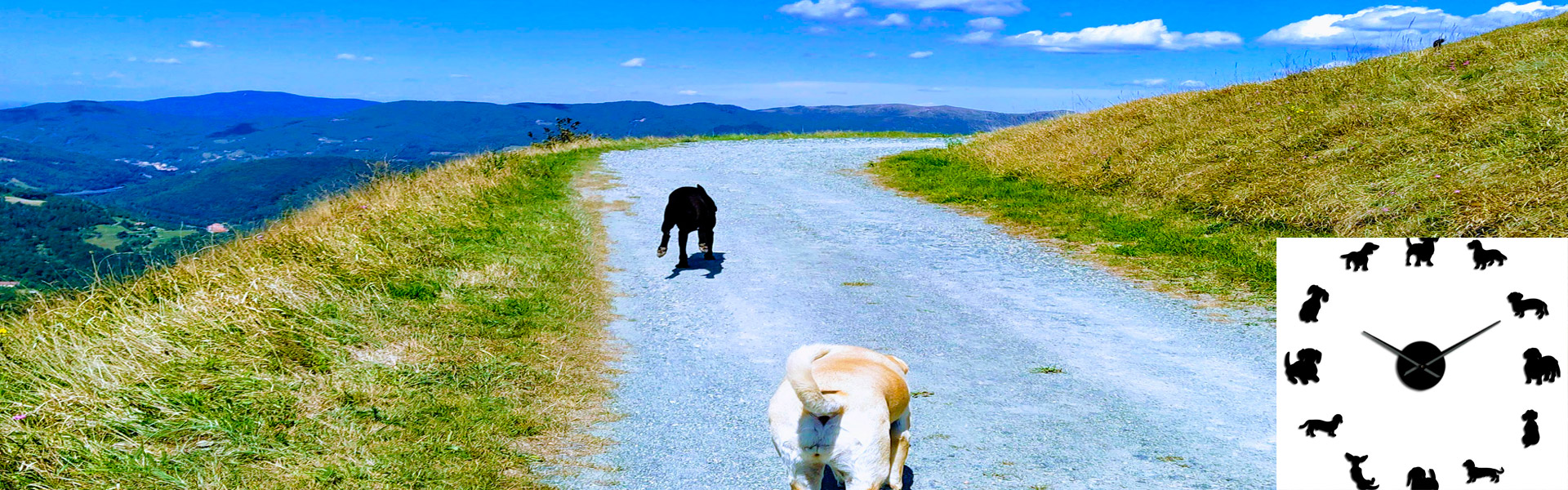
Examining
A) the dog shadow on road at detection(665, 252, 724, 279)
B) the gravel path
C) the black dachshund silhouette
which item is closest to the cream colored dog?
the gravel path

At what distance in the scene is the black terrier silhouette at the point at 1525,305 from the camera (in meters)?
2.38

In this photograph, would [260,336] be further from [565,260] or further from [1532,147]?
[1532,147]

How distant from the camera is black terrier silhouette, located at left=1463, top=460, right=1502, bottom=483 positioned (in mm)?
2469

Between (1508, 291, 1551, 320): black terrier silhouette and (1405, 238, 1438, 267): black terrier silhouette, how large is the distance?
22 cm

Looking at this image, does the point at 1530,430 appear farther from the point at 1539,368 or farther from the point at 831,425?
the point at 831,425

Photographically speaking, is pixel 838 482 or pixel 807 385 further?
pixel 838 482

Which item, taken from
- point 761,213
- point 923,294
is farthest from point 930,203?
point 923,294

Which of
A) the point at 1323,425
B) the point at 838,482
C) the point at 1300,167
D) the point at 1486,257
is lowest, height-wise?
the point at 838,482

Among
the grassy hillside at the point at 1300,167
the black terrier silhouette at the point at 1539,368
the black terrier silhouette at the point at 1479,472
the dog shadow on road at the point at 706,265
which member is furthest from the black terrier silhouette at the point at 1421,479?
the dog shadow on road at the point at 706,265

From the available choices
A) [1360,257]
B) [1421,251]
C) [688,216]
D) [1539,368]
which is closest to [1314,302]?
[1360,257]

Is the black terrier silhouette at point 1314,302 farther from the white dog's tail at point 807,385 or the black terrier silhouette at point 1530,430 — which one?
the white dog's tail at point 807,385

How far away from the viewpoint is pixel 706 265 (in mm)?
9891

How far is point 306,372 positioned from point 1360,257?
5.29m

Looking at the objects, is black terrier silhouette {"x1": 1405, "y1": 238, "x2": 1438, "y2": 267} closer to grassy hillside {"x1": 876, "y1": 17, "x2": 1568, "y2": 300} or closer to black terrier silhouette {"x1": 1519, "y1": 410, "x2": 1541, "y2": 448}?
black terrier silhouette {"x1": 1519, "y1": 410, "x2": 1541, "y2": 448}
